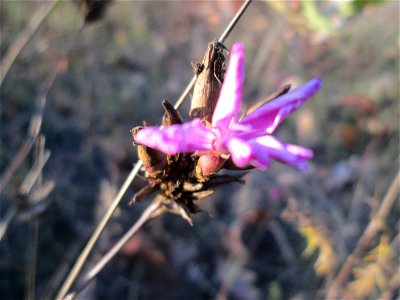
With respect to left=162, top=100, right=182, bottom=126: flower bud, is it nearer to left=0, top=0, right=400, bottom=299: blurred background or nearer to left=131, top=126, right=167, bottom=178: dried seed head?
left=131, top=126, right=167, bottom=178: dried seed head

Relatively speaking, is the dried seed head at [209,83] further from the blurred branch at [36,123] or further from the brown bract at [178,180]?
the blurred branch at [36,123]

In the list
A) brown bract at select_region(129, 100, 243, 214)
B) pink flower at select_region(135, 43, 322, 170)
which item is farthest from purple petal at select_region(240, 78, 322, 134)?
brown bract at select_region(129, 100, 243, 214)

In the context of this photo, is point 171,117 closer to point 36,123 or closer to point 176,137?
point 176,137

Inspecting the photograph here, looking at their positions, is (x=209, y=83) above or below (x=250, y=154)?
above

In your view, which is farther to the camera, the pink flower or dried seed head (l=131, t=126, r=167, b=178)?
dried seed head (l=131, t=126, r=167, b=178)

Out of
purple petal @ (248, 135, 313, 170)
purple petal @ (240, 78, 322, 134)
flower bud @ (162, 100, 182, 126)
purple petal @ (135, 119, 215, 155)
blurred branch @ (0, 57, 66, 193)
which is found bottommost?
purple petal @ (248, 135, 313, 170)

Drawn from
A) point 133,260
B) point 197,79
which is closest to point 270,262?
point 133,260

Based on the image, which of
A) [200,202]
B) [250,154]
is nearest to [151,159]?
[250,154]

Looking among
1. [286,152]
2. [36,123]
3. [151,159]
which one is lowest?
[286,152]

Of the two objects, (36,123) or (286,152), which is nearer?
(286,152)

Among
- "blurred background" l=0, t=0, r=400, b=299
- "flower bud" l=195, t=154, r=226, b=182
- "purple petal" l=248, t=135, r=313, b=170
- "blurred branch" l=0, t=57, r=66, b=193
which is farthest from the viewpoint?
"blurred background" l=0, t=0, r=400, b=299
